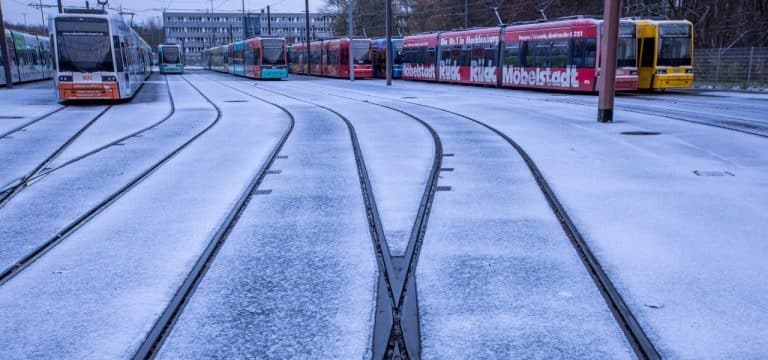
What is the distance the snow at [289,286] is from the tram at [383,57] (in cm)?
3840

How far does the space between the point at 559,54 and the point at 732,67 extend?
36.0 feet

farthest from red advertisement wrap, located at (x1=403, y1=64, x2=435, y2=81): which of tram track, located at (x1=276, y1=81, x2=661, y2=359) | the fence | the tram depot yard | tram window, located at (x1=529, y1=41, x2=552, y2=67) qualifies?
tram track, located at (x1=276, y1=81, x2=661, y2=359)

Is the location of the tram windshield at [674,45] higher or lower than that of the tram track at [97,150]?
higher

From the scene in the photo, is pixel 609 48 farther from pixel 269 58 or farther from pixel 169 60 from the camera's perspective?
pixel 169 60

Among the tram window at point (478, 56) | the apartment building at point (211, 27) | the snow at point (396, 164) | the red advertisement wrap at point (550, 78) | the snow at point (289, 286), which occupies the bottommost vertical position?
the snow at point (289, 286)

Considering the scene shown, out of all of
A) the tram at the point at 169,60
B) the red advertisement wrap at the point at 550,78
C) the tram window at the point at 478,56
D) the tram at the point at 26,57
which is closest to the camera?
the red advertisement wrap at the point at 550,78

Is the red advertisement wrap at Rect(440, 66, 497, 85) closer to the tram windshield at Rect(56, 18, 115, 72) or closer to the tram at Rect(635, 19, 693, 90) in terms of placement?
the tram at Rect(635, 19, 693, 90)

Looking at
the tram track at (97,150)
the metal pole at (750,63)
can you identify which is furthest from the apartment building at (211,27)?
the tram track at (97,150)

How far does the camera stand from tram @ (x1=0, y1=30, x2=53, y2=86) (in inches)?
1385

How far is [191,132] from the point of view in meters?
13.3

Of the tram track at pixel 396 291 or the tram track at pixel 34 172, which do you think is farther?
the tram track at pixel 34 172

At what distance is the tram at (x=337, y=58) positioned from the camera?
1767 inches

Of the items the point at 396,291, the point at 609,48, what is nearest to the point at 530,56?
the point at 609,48

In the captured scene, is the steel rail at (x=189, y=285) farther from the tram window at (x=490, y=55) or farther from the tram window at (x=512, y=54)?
the tram window at (x=490, y=55)
